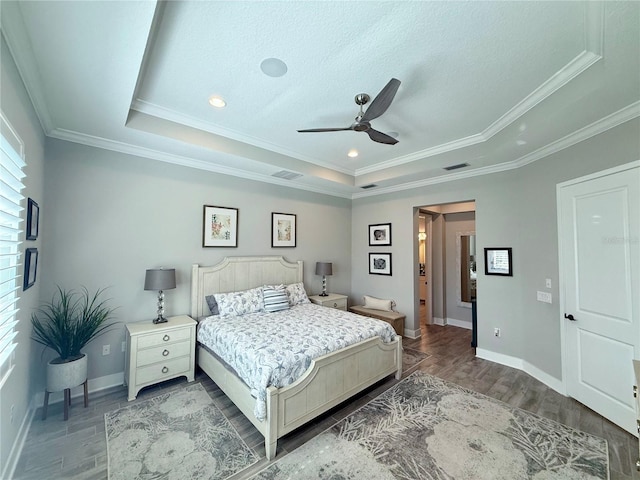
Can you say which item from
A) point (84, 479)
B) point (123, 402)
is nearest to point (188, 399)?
point (123, 402)

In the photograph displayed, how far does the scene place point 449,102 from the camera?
8.62 feet

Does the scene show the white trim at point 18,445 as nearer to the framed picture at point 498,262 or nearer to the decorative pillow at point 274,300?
the decorative pillow at point 274,300

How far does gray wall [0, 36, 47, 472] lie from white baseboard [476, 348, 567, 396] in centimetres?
497

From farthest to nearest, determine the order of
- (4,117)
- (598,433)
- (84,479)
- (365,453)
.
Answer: (598,433) < (365,453) < (84,479) < (4,117)

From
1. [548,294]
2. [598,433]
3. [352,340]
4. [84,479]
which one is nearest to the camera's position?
[84,479]

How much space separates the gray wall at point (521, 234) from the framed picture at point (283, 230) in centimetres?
202

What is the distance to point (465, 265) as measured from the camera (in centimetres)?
575

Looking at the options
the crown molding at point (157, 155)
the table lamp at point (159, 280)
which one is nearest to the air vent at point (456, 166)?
the crown molding at point (157, 155)

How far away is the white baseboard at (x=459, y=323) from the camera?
5.60m

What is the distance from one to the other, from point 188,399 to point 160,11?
11.1 ft

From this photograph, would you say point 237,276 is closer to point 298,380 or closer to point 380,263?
point 298,380

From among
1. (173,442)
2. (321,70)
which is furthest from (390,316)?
(321,70)

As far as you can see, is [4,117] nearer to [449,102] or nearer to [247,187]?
[247,187]

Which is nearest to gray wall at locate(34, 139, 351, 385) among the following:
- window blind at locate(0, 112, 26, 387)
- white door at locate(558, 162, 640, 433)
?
window blind at locate(0, 112, 26, 387)
